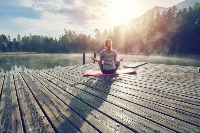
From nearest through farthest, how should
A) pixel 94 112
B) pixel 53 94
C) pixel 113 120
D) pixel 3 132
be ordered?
pixel 3 132 → pixel 113 120 → pixel 94 112 → pixel 53 94

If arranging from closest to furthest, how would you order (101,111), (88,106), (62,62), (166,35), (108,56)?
1. (101,111)
2. (88,106)
3. (108,56)
4. (62,62)
5. (166,35)

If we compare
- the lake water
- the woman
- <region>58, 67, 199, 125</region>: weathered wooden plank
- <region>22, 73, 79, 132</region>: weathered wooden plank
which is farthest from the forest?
<region>22, 73, 79, 132</region>: weathered wooden plank

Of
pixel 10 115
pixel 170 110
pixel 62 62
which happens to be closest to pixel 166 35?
pixel 62 62

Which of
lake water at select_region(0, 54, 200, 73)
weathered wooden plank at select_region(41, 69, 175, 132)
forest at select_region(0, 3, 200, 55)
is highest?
forest at select_region(0, 3, 200, 55)

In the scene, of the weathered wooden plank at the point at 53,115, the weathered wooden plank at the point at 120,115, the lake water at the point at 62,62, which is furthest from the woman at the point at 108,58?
the lake water at the point at 62,62

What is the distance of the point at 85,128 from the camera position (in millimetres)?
1683

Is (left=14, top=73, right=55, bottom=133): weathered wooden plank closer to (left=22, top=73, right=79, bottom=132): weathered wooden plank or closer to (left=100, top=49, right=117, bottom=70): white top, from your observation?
(left=22, top=73, right=79, bottom=132): weathered wooden plank

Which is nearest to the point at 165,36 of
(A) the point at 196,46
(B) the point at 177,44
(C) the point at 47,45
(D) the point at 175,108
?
(B) the point at 177,44

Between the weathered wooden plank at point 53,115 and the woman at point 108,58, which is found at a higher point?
the woman at point 108,58

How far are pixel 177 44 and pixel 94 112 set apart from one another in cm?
4327

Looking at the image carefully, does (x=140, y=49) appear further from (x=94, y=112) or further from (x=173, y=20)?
(x=94, y=112)

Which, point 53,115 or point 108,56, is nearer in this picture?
point 53,115

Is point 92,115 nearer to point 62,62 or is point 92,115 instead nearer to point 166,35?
point 62,62

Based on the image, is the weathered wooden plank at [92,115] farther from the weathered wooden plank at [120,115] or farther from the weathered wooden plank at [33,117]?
the weathered wooden plank at [33,117]
